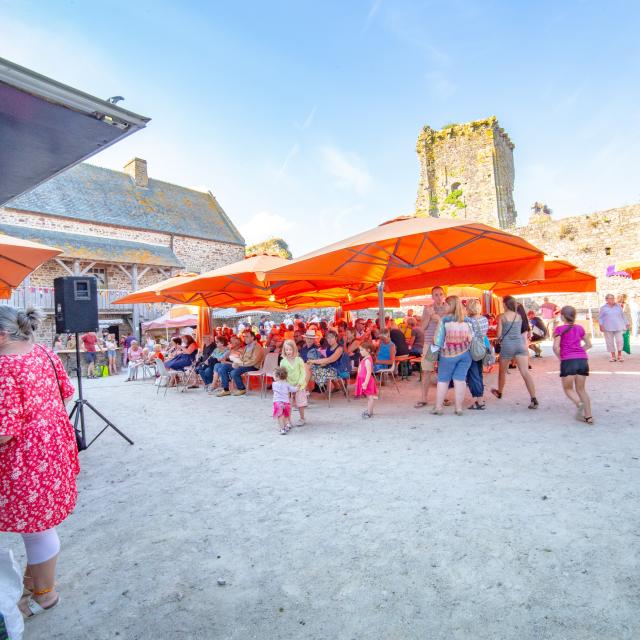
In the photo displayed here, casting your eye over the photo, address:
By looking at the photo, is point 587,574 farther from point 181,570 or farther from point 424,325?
point 424,325

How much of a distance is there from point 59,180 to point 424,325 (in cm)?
2186

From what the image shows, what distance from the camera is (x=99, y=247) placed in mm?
19203

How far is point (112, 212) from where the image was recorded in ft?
69.3

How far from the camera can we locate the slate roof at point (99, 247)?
1747 centimetres

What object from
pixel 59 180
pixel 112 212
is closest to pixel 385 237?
pixel 112 212

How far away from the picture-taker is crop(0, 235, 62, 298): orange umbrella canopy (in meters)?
4.39

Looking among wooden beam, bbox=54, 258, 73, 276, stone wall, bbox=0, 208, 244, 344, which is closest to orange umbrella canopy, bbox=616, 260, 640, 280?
stone wall, bbox=0, 208, 244, 344

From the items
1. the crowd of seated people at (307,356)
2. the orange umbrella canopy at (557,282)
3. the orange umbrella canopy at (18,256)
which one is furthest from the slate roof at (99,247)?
the orange umbrella canopy at (557,282)

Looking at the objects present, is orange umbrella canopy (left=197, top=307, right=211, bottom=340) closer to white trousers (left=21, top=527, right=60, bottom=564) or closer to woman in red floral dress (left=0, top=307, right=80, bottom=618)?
woman in red floral dress (left=0, top=307, right=80, bottom=618)

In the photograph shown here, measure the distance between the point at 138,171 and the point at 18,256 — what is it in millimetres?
22663

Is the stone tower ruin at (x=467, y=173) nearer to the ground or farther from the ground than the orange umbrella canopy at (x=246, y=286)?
farther from the ground

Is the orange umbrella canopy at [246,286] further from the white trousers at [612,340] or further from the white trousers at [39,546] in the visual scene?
the white trousers at [612,340]

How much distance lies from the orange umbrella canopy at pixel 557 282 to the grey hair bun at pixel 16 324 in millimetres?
7164

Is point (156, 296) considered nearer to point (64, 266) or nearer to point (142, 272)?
point (64, 266)
